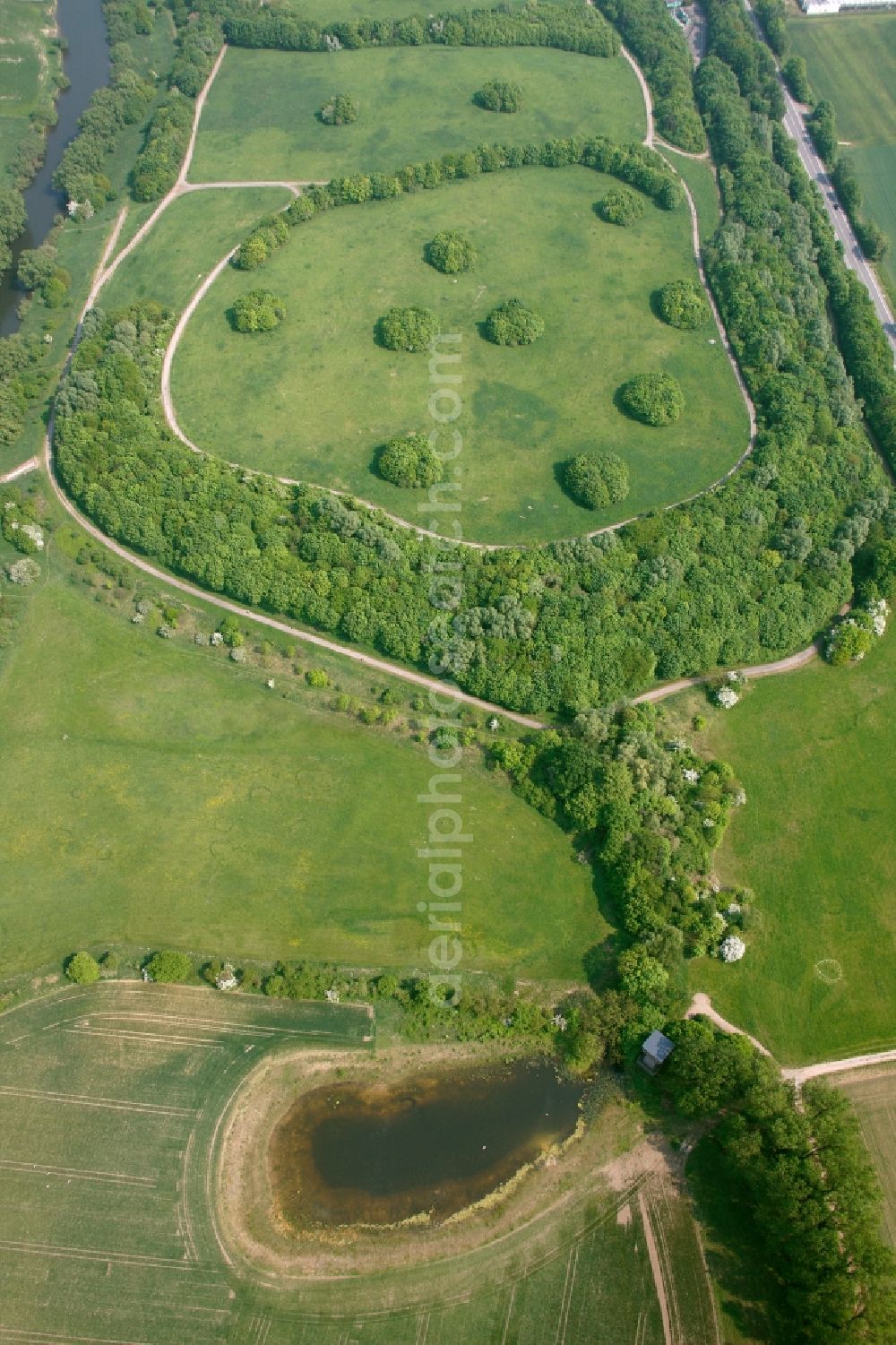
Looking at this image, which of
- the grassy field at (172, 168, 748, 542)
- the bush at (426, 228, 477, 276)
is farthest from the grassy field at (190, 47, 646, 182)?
the bush at (426, 228, 477, 276)

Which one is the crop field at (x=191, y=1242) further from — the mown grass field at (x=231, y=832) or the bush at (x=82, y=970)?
the mown grass field at (x=231, y=832)

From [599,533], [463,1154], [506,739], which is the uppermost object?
[599,533]

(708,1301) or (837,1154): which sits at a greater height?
(837,1154)

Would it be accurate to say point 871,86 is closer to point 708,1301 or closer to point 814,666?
point 814,666

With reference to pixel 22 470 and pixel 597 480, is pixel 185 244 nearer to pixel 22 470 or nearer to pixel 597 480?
pixel 22 470

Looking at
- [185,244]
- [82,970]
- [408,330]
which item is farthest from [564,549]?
[185,244]

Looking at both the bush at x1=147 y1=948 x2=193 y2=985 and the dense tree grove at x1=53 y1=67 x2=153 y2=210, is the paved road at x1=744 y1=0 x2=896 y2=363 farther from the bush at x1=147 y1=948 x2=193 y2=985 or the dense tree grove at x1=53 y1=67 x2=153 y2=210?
the bush at x1=147 y1=948 x2=193 y2=985

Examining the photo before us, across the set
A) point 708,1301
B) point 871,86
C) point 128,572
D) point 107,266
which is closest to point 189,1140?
point 708,1301
